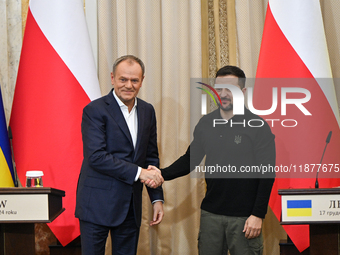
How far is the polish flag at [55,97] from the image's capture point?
8.21 ft

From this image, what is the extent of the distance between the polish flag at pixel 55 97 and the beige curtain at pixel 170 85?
1.60ft

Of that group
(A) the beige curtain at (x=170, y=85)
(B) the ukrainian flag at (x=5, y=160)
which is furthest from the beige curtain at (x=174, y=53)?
(B) the ukrainian flag at (x=5, y=160)

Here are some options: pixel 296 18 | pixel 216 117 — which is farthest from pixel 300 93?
pixel 216 117

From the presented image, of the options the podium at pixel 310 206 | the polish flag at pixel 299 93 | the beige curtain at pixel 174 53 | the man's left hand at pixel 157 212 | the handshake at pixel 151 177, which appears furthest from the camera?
the beige curtain at pixel 174 53

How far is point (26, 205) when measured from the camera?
6.46 ft

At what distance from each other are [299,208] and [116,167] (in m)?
1.03

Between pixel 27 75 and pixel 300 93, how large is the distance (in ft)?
6.65

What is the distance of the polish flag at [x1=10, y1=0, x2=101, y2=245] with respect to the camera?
98.5 inches

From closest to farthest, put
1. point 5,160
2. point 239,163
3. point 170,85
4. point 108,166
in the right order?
point 108,166 < point 239,163 < point 5,160 < point 170,85

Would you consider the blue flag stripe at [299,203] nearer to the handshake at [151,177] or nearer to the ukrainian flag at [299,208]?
the ukrainian flag at [299,208]

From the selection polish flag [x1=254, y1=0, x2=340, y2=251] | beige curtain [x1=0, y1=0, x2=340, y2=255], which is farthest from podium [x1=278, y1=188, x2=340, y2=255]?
beige curtain [x1=0, y1=0, x2=340, y2=255]

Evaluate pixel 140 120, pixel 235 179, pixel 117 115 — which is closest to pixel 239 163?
pixel 235 179

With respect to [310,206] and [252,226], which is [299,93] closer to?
[310,206]

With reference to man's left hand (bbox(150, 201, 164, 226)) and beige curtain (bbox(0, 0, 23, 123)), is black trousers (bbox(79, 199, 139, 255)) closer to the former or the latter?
man's left hand (bbox(150, 201, 164, 226))
